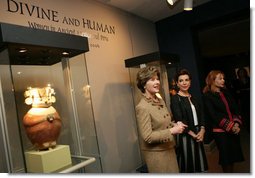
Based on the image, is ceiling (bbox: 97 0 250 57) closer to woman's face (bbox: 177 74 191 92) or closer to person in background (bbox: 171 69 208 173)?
woman's face (bbox: 177 74 191 92)

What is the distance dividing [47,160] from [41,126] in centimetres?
15

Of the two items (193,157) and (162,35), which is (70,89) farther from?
(162,35)

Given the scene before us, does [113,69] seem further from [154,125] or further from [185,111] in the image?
[154,125]

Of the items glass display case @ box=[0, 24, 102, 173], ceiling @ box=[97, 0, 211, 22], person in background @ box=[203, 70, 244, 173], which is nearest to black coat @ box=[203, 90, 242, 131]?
person in background @ box=[203, 70, 244, 173]

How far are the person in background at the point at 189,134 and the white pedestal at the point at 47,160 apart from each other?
0.71 meters

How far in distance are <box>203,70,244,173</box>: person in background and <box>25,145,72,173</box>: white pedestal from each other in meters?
0.93

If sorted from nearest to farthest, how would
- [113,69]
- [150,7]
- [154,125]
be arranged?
1. [154,125]
2. [150,7]
3. [113,69]

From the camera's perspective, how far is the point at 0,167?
1095 millimetres

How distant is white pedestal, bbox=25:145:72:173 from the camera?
103 cm

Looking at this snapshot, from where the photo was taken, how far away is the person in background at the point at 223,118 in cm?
145

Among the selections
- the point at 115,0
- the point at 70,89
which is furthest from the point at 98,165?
the point at 115,0

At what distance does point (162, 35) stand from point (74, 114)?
3.41ft

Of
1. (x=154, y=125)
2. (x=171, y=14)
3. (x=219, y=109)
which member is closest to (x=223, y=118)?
(x=219, y=109)

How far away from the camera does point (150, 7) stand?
5.43 ft
